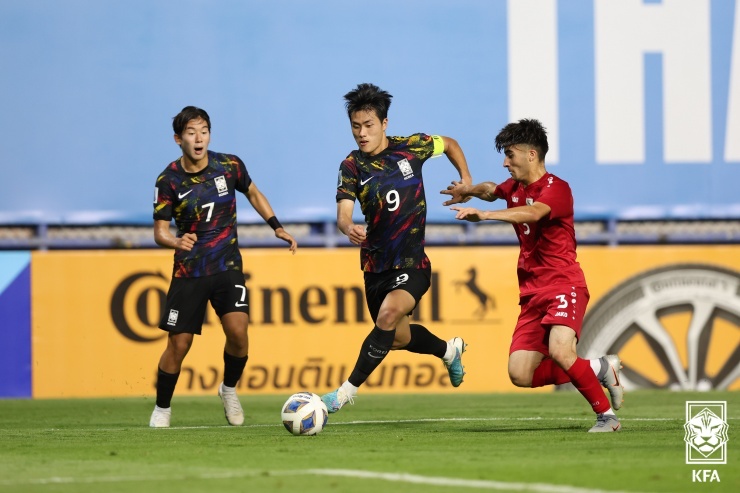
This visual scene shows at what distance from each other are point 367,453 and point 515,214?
180 cm

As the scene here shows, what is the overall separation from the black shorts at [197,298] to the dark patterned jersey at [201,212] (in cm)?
6

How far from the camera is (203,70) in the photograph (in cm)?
1447

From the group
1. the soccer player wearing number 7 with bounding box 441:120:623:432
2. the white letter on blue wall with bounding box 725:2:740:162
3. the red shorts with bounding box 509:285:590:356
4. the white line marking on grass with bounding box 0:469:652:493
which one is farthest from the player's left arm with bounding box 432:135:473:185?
the white letter on blue wall with bounding box 725:2:740:162

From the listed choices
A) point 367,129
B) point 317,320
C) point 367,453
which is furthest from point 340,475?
point 317,320

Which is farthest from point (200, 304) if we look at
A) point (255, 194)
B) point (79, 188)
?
point (79, 188)

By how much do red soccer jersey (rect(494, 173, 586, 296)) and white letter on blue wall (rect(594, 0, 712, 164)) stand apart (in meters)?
6.46

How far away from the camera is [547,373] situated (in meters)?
8.52

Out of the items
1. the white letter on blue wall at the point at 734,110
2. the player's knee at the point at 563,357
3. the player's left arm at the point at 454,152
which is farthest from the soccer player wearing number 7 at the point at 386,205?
the white letter on blue wall at the point at 734,110

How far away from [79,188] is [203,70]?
1847mm

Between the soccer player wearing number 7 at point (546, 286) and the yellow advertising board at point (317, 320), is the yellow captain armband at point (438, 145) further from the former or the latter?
the yellow advertising board at point (317, 320)

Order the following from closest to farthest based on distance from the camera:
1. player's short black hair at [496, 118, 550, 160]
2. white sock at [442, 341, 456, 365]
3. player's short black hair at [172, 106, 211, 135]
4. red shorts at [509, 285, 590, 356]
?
red shorts at [509, 285, 590, 356], player's short black hair at [496, 118, 550, 160], player's short black hair at [172, 106, 211, 135], white sock at [442, 341, 456, 365]

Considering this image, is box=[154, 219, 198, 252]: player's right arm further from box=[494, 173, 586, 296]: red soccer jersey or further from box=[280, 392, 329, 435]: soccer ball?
box=[494, 173, 586, 296]: red soccer jersey

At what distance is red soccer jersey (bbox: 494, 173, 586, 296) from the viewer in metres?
8.34

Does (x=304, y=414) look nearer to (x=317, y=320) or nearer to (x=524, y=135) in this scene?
(x=524, y=135)
